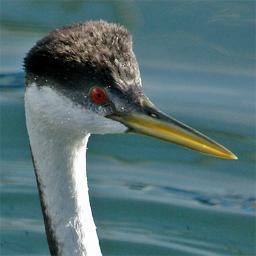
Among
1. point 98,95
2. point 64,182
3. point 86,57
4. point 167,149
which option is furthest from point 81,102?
point 167,149

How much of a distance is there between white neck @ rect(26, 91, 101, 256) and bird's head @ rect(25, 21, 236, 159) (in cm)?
13

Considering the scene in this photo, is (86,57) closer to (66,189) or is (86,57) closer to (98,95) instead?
(98,95)

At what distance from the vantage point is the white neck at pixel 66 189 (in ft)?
20.2

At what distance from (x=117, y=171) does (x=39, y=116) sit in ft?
7.94

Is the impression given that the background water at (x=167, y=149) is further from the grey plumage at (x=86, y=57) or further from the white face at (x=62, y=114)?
the grey plumage at (x=86, y=57)

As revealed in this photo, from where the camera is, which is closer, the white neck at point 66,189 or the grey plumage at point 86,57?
the grey plumage at point 86,57

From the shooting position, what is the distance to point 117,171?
8.40 metres

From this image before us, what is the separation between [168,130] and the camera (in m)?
5.93

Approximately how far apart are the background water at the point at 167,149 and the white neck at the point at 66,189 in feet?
4.95

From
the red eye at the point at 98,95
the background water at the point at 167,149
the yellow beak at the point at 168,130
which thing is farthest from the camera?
the background water at the point at 167,149

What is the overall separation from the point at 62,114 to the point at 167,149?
2.62 m

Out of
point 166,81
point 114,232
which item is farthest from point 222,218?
point 166,81

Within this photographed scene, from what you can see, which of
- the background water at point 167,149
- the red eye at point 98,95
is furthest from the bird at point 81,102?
the background water at point 167,149

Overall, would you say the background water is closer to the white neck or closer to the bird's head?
the white neck
